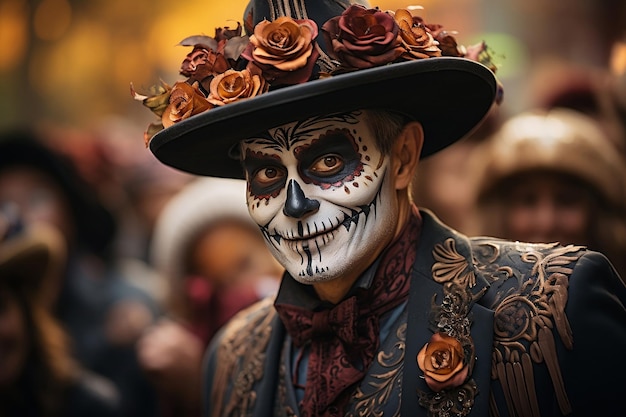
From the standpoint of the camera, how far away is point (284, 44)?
10.5 ft

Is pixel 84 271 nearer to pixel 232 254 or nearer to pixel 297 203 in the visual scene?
pixel 232 254

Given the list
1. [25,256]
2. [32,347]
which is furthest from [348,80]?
[32,347]

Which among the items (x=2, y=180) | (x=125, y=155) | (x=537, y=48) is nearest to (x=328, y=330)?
(x=2, y=180)

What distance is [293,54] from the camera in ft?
10.4

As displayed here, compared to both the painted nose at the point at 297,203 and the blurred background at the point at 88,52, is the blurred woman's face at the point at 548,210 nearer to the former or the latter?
the painted nose at the point at 297,203

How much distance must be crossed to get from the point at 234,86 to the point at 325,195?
1.48 ft

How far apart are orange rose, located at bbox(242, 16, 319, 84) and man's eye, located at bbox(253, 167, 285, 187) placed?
12.7 inches

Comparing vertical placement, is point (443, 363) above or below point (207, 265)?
above

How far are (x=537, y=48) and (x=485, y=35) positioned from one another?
25.5 inches

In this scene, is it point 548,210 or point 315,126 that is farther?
point 548,210

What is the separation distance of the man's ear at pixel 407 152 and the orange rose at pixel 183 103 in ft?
2.15

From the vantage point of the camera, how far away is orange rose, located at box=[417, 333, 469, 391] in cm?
312

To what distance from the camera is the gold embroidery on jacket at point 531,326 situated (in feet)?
10.1

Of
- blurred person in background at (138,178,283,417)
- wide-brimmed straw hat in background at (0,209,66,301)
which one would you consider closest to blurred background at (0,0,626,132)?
blurred person in background at (138,178,283,417)
